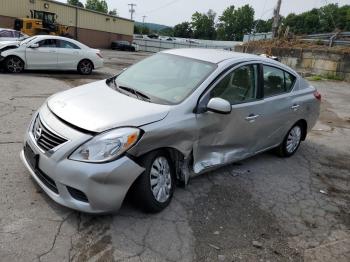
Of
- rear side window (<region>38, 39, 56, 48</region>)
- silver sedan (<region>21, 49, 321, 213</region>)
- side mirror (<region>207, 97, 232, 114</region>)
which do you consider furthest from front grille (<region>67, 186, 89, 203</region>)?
rear side window (<region>38, 39, 56, 48</region>)

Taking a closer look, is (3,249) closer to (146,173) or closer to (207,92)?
Result: (146,173)

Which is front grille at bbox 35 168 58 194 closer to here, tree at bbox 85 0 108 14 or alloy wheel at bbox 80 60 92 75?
alloy wheel at bbox 80 60 92 75

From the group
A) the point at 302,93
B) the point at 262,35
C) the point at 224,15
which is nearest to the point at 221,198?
the point at 302,93

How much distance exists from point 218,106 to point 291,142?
2.59 metres

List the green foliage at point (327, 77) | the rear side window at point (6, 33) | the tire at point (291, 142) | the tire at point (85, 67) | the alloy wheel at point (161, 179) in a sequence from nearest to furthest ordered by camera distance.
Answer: the alloy wheel at point (161, 179) < the tire at point (291, 142) < the tire at point (85, 67) < the rear side window at point (6, 33) < the green foliage at point (327, 77)

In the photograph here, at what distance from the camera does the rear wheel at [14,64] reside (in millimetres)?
12273

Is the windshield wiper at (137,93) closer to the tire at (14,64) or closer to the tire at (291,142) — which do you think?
the tire at (291,142)

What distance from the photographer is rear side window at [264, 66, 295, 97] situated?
5187mm

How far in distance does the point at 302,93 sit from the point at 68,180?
13.6 feet

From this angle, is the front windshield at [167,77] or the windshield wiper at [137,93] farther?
the front windshield at [167,77]

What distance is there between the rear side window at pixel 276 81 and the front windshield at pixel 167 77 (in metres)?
1.11

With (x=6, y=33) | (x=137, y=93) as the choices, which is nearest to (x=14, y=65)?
(x=6, y=33)

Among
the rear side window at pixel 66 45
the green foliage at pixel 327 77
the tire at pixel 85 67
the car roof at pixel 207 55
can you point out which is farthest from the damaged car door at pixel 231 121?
the green foliage at pixel 327 77

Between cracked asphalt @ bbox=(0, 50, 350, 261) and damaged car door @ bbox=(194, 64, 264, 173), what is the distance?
39 cm
